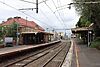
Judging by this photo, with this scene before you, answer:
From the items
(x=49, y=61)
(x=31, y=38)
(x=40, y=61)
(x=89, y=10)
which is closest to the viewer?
(x=49, y=61)

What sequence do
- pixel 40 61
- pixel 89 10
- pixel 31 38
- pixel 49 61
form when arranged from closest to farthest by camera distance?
pixel 49 61 < pixel 40 61 < pixel 89 10 < pixel 31 38

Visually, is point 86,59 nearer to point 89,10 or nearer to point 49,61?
point 49,61

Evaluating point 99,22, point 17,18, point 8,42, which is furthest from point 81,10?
point 17,18

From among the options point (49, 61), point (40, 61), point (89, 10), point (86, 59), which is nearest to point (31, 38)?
point (89, 10)

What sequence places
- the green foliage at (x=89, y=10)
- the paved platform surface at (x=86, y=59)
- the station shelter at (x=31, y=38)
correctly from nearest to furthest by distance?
1. the paved platform surface at (x=86, y=59)
2. the green foliage at (x=89, y=10)
3. the station shelter at (x=31, y=38)

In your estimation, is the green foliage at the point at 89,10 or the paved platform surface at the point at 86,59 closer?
the paved platform surface at the point at 86,59

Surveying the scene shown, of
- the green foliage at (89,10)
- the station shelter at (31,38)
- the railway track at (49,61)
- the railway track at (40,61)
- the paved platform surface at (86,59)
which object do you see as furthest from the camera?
the station shelter at (31,38)

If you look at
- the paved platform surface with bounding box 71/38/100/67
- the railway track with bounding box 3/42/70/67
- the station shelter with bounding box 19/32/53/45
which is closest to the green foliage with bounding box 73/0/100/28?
the paved platform surface with bounding box 71/38/100/67

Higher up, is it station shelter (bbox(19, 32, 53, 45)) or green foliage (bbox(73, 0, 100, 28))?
green foliage (bbox(73, 0, 100, 28))

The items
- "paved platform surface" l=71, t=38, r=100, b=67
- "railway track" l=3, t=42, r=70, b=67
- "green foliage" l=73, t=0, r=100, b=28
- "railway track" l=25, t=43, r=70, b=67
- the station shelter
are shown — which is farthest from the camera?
the station shelter

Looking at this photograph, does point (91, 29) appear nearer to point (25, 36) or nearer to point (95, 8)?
point (95, 8)

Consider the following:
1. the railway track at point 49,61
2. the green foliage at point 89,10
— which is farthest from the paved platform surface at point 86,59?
the green foliage at point 89,10

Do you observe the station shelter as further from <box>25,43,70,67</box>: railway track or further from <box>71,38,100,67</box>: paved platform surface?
<box>25,43,70,67</box>: railway track

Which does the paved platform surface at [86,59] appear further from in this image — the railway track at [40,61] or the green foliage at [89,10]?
the green foliage at [89,10]
